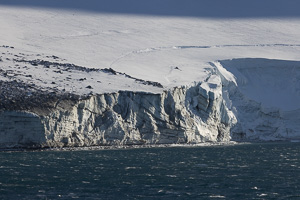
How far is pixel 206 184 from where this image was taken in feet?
90.5

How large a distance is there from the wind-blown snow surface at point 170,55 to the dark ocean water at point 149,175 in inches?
382

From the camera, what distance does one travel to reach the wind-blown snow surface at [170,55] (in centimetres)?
5328

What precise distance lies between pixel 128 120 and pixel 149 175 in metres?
18.3

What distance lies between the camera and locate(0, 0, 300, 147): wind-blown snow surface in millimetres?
53281

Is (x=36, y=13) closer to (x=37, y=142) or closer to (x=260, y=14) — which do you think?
(x=260, y=14)

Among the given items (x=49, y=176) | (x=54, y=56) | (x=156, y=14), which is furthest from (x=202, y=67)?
(x=49, y=176)

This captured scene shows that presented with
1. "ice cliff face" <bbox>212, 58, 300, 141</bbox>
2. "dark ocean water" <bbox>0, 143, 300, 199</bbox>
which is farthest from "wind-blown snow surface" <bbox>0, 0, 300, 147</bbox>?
"dark ocean water" <bbox>0, 143, 300, 199</bbox>

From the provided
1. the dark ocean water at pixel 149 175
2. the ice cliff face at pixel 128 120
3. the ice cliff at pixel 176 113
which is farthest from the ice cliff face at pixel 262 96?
the dark ocean water at pixel 149 175

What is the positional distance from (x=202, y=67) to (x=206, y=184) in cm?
3425

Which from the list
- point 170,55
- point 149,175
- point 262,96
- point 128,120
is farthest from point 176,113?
point 149,175

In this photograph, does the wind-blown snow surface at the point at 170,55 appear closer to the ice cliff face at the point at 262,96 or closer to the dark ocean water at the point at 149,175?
the ice cliff face at the point at 262,96

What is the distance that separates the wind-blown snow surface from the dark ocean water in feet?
31.8

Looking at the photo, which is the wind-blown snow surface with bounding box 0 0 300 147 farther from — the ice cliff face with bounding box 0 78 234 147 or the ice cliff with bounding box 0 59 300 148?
the ice cliff face with bounding box 0 78 234 147

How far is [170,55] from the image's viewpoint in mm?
65500
